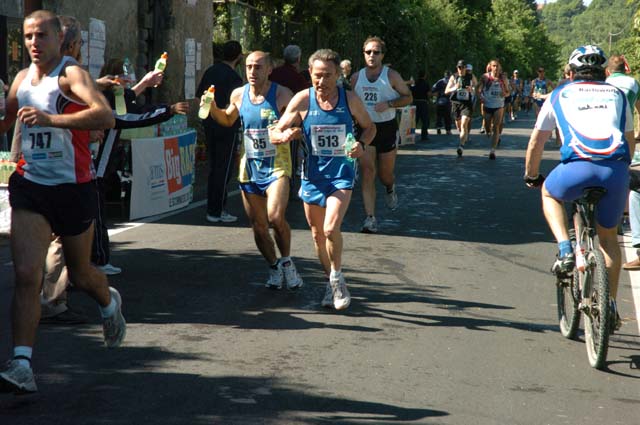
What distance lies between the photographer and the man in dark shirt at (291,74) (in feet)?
44.1

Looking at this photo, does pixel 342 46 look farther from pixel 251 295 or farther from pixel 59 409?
pixel 59 409

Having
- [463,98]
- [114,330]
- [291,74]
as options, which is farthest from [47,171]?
[463,98]

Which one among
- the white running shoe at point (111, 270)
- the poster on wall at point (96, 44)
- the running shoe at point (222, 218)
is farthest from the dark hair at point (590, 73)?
the poster on wall at point (96, 44)

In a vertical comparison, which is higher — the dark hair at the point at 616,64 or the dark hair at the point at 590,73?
the dark hair at the point at 616,64

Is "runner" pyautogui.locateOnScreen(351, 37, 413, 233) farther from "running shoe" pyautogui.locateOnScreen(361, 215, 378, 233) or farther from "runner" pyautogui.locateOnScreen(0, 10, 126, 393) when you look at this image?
"runner" pyautogui.locateOnScreen(0, 10, 126, 393)

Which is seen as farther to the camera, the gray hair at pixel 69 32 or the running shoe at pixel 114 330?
the gray hair at pixel 69 32

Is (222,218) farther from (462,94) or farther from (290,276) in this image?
(462,94)

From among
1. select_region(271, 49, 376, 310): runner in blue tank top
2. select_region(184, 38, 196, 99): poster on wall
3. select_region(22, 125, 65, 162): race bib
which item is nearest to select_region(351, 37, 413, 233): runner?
select_region(271, 49, 376, 310): runner in blue tank top

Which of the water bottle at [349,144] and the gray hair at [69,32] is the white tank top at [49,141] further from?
the water bottle at [349,144]

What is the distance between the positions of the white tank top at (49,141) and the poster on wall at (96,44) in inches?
451

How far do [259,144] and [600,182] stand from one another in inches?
114

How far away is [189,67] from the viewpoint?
2130 cm

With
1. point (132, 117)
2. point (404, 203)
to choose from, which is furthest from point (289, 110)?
point (404, 203)

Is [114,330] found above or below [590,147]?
below
